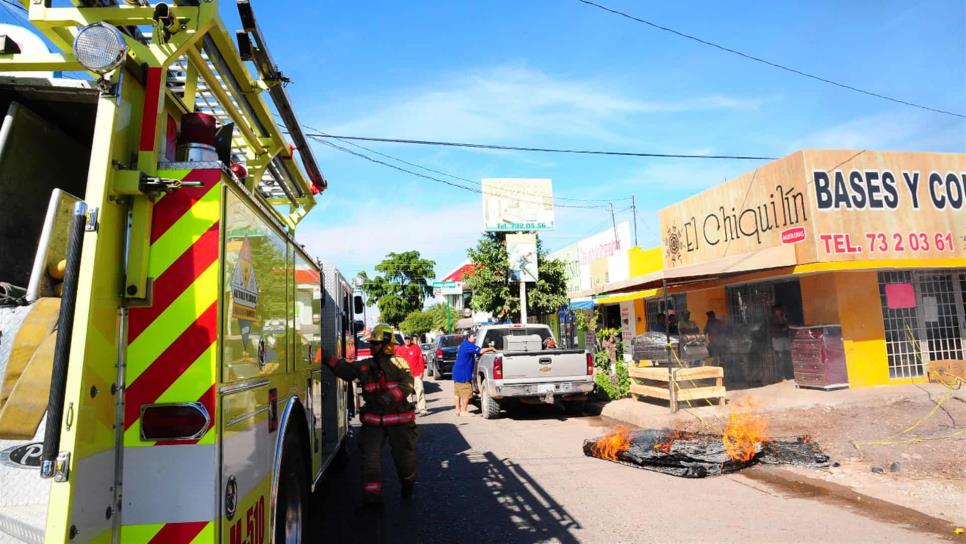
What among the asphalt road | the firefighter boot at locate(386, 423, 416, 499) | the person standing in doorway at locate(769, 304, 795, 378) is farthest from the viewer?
the person standing in doorway at locate(769, 304, 795, 378)

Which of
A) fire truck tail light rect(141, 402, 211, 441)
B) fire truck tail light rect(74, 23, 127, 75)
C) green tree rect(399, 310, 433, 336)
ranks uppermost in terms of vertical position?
green tree rect(399, 310, 433, 336)

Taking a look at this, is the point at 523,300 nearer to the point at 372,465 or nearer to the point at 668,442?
the point at 668,442

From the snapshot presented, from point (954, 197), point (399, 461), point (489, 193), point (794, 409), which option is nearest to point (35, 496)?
point (399, 461)

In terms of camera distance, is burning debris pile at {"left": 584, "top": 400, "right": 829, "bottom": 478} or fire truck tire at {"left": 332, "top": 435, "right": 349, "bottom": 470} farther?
fire truck tire at {"left": 332, "top": 435, "right": 349, "bottom": 470}

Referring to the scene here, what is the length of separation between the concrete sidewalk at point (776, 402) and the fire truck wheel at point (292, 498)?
6.88m

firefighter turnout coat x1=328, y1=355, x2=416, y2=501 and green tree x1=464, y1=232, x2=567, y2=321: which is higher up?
green tree x1=464, y1=232, x2=567, y2=321

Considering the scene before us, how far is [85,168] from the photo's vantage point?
317cm

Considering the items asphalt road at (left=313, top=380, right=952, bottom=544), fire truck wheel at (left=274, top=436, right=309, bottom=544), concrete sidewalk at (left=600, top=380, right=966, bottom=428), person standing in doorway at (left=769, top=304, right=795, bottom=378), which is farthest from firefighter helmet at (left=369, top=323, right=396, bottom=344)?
person standing in doorway at (left=769, top=304, right=795, bottom=378)

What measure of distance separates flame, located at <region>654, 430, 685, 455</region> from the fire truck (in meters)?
5.23

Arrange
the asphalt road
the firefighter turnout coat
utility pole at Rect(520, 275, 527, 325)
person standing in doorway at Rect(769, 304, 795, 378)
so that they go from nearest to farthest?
the asphalt road, the firefighter turnout coat, person standing in doorway at Rect(769, 304, 795, 378), utility pole at Rect(520, 275, 527, 325)

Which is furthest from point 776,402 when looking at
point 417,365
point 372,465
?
point 372,465

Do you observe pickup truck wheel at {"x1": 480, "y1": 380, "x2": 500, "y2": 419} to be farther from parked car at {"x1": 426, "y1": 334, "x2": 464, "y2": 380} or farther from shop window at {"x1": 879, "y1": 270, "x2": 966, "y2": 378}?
parked car at {"x1": 426, "y1": 334, "x2": 464, "y2": 380}

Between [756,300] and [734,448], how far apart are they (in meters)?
8.42

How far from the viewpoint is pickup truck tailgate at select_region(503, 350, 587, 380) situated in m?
11.0
